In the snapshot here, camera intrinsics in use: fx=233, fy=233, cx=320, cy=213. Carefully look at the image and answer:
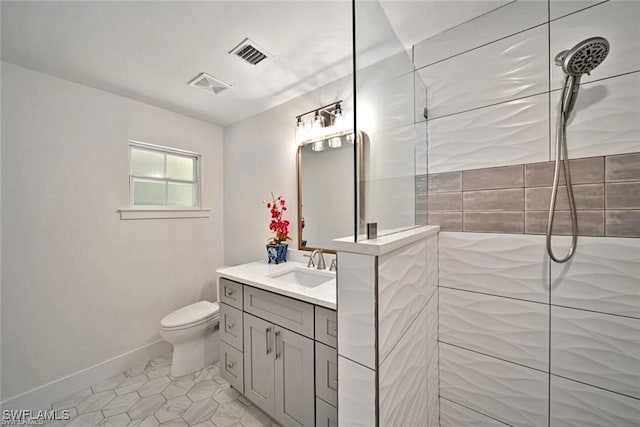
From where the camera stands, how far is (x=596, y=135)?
0.97 meters

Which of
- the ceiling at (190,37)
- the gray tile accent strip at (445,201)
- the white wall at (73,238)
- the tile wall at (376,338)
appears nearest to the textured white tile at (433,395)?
the tile wall at (376,338)

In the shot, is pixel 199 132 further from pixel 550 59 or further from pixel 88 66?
pixel 550 59

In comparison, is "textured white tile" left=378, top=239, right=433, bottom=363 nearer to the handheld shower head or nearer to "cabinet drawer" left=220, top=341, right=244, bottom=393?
the handheld shower head

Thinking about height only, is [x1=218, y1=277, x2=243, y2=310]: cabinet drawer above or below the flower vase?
below

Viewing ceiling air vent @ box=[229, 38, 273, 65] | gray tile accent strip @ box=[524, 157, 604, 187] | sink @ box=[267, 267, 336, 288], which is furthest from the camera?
sink @ box=[267, 267, 336, 288]

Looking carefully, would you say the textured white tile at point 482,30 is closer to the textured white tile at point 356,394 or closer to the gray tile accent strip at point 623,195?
the gray tile accent strip at point 623,195

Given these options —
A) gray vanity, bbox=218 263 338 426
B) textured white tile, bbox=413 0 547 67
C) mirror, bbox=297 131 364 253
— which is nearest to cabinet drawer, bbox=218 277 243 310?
gray vanity, bbox=218 263 338 426

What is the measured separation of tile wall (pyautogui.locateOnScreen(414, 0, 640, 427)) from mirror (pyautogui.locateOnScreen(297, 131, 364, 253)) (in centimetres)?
56

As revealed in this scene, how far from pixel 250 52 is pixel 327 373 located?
1.93 m

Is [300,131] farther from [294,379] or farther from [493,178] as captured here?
[294,379]

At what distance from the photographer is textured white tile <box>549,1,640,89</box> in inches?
35.9

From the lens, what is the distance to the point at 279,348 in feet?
4.34

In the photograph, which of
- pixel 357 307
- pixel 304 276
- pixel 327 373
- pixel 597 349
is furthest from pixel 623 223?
pixel 304 276

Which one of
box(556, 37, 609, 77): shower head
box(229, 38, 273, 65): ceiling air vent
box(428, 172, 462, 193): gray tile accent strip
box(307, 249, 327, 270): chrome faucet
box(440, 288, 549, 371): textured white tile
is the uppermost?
box(229, 38, 273, 65): ceiling air vent
